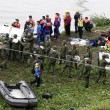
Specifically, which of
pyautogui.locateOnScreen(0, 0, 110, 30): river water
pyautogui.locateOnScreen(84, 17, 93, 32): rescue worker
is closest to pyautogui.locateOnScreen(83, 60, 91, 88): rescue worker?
pyautogui.locateOnScreen(84, 17, 93, 32): rescue worker

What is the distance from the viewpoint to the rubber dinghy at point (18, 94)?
16406 mm

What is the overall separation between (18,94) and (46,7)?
27585mm

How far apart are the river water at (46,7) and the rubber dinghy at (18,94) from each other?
20167mm

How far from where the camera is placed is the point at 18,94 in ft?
57.9

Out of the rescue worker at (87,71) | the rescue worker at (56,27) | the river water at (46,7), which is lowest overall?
the rescue worker at (87,71)

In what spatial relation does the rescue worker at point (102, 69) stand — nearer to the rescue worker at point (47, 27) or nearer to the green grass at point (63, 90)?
the green grass at point (63, 90)

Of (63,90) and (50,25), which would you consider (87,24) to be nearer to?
(50,25)

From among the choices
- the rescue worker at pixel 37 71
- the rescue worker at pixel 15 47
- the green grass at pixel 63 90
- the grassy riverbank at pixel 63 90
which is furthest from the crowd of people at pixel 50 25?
the rescue worker at pixel 37 71

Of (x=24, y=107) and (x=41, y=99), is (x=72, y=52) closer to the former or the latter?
(x=41, y=99)

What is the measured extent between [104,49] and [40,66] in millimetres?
7552

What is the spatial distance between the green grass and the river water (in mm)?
17990

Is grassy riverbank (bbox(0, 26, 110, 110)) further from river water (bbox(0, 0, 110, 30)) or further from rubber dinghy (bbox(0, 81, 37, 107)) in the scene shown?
river water (bbox(0, 0, 110, 30))

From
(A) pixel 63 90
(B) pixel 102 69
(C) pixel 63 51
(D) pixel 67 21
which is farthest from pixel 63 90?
(D) pixel 67 21

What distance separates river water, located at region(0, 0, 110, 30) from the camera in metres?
40.4
